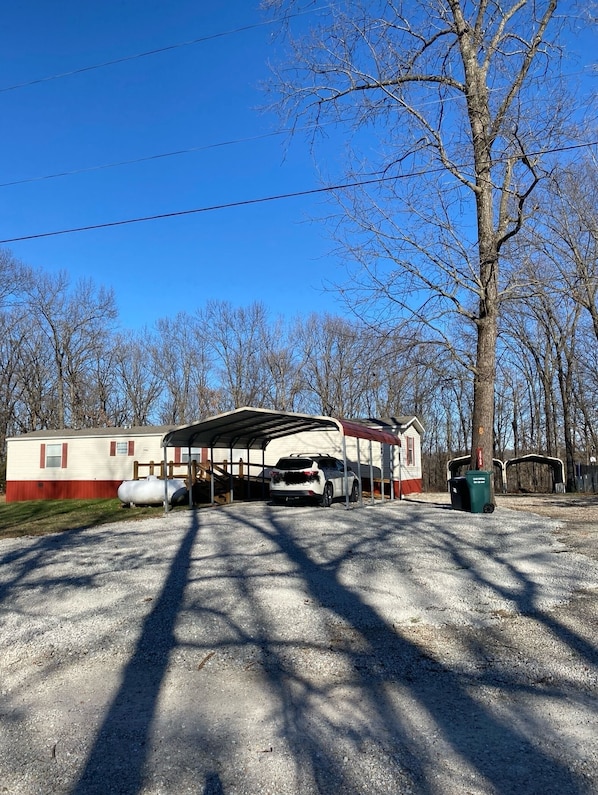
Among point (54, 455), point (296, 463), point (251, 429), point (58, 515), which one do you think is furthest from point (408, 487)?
point (54, 455)

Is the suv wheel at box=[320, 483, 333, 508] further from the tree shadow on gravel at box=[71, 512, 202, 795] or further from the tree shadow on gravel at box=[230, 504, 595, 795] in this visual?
the tree shadow on gravel at box=[230, 504, 595, 795]

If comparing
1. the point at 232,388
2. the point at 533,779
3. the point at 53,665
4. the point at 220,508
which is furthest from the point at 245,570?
the point at 232,388

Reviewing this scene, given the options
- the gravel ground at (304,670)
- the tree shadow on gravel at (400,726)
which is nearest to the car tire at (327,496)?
the gravel ground at (304,670)

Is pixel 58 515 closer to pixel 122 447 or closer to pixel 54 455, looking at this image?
pixel 122 447

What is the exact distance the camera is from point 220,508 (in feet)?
58.7

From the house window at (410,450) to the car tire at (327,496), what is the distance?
34.9ft

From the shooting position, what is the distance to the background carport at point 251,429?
53.1 ft

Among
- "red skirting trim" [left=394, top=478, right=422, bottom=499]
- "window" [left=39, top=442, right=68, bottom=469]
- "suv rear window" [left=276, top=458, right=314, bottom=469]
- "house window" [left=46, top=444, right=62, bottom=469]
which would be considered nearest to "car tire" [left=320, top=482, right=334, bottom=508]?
"suv rear window" [left=276, top=458, right=314, bottom=469]

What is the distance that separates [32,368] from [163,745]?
149 ft

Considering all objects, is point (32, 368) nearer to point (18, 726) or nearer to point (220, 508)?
point (220, 508)

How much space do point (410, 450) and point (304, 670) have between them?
23542 millimetres

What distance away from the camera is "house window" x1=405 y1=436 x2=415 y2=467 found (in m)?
27.7

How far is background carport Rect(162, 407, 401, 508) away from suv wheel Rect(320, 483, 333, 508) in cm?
93

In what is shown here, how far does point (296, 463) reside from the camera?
1758cm
